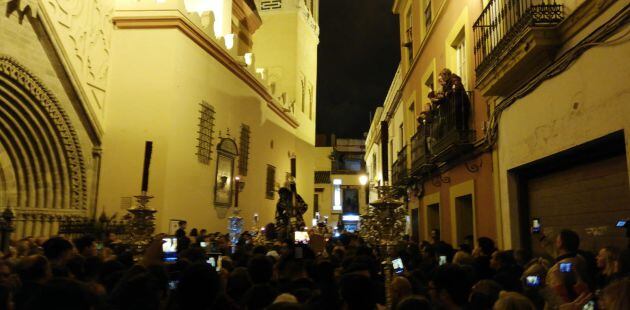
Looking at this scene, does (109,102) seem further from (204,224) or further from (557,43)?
(557,43)

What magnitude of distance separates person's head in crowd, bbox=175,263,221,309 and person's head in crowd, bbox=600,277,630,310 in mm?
2287

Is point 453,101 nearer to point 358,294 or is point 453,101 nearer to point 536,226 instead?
point 536,226

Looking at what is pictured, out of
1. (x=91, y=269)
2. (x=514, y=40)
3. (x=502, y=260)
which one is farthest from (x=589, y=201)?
(x=91, y=269)

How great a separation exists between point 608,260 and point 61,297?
12.6ft

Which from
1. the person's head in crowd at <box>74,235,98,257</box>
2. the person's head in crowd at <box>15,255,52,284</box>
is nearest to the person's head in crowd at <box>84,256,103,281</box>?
the person's head in crowd at <box>15,255,52,284</box>

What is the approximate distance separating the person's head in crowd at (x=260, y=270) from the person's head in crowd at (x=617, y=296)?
2637 mm

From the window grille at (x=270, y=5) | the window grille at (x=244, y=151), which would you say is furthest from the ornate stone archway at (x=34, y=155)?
the window grille at (x=270, y=5)

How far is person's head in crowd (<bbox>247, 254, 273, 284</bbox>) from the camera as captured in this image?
451 centimetres

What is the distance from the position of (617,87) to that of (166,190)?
11.0 m

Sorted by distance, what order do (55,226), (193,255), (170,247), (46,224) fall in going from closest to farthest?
(193,255), (170,247), (46,224), (55,226)

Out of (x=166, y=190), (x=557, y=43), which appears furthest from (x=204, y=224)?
(x=557, y=43)

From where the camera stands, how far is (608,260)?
397 cm

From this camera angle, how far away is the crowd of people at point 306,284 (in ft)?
9.41

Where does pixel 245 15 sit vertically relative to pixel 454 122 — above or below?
above
